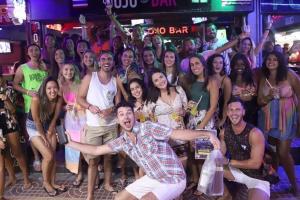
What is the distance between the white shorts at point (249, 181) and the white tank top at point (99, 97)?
1697 millimetres

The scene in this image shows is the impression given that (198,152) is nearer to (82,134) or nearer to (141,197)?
(141,197)

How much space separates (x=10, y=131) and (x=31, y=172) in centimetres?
124

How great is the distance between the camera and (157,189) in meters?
3.31

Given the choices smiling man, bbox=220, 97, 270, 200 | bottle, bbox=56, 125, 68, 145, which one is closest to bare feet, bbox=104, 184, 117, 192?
bottle, bbox=56, 125, 68, 145

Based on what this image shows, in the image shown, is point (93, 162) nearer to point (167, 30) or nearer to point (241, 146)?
point (241, 146)

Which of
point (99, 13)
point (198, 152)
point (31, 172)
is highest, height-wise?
point (99, 13)

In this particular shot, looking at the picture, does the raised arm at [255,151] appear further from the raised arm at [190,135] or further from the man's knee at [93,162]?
the man's knee at [93,162]

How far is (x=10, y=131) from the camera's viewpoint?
4770mm

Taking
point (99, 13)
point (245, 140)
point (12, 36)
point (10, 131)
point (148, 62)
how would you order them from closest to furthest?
point (245, 140)
point (10, 131)
point (148, 62)
point (99, 13)
point (12, 36)

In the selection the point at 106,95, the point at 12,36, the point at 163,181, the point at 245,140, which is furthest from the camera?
the point at 12,36

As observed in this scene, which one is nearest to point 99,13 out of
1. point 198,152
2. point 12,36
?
point 198,152

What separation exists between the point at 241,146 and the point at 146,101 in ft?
4.20

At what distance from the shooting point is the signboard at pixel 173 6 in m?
7.81

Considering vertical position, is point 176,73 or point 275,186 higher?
point 176,73
